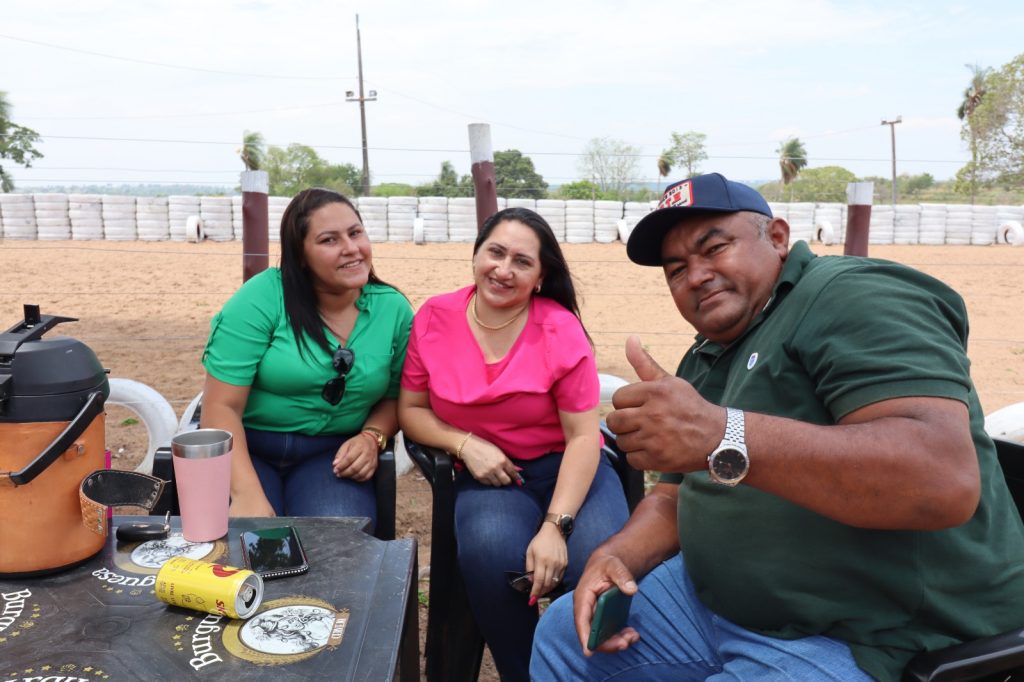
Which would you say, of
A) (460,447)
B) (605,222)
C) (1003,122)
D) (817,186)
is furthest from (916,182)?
(460,447)

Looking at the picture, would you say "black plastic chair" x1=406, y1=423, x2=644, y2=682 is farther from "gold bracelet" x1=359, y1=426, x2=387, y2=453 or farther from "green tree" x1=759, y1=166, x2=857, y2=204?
"green tree" x1=759, y1=166, x2=857, y2=204

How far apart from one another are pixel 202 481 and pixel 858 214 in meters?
4.03

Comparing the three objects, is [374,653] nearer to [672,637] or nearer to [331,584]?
[331,584]

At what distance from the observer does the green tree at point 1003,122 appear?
2922cm

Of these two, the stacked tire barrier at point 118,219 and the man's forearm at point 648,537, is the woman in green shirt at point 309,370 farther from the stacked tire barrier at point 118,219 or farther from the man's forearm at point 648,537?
the stacked tire barrier at point 118,219

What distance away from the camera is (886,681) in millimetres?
1338

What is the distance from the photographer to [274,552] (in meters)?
1.56

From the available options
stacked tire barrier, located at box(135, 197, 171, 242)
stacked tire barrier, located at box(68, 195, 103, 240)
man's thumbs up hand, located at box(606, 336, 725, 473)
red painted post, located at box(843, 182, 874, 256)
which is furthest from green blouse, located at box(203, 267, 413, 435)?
stacked tire barrier, located at box(68, 195, 103, 240)

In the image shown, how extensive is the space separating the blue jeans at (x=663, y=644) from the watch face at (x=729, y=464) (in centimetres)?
46

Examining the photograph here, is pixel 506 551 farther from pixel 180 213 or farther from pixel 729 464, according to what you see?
pixel 180 213

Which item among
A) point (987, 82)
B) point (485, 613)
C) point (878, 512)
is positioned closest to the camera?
point (878, 512)

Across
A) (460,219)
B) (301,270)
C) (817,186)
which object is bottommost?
(301,270)

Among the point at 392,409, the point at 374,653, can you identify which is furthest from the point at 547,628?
the point at 392,409

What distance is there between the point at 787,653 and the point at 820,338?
0.59m
